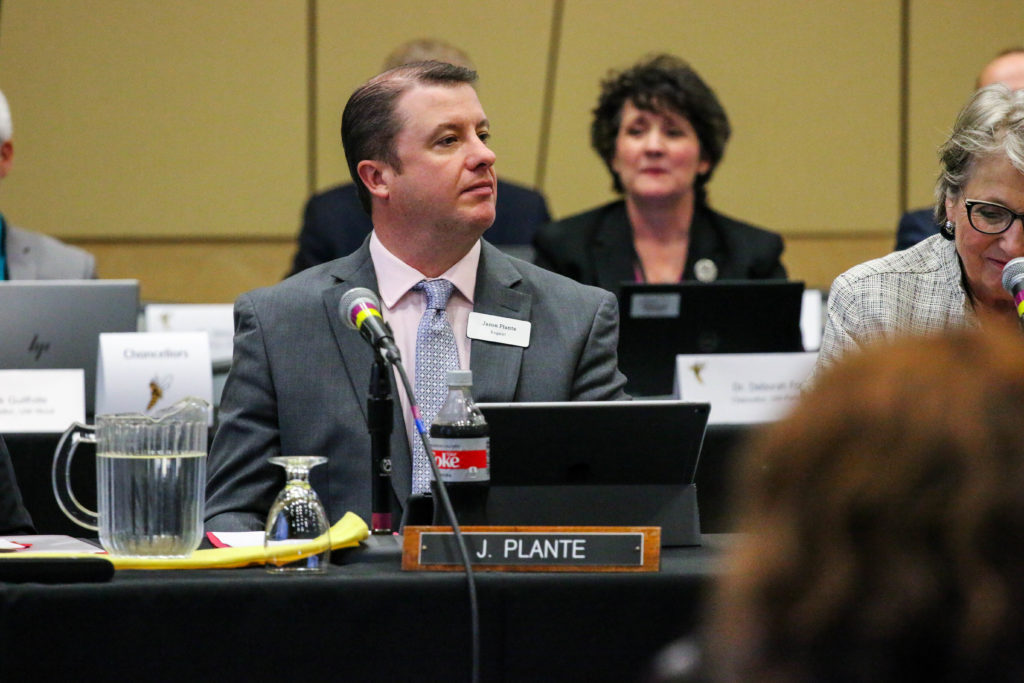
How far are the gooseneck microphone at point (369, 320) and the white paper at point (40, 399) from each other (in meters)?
1.30

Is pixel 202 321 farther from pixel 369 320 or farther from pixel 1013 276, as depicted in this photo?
pixel 1013 276

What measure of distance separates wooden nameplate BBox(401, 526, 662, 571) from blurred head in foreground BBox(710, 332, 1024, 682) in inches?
36.8

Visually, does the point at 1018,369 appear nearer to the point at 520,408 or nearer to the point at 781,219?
the point at 520,408

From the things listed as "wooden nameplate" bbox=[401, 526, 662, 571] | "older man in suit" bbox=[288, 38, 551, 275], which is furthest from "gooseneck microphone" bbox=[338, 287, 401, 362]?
"older man in suit" bbox=[288, 38, 551, 275]

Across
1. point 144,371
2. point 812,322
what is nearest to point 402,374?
point 144,371

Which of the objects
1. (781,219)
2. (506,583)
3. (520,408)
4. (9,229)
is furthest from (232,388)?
(781,219)

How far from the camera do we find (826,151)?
5.95m

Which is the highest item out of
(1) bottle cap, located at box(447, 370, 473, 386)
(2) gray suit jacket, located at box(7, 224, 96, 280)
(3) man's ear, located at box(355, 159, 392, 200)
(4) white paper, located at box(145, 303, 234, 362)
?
(3) man's ear, located at box(355, 159, 392, 200)

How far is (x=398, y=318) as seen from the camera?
247cm

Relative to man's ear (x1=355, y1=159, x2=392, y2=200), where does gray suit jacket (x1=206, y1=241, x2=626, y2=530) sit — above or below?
below

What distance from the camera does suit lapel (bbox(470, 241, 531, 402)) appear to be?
2395mm

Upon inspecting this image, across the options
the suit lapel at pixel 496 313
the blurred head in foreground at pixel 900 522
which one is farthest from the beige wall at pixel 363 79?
the blurred head in foreground at pixel 900 522

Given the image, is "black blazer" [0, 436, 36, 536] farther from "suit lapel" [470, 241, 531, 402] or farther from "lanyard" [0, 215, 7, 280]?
"lanyard" [0, 215, 7, 280]

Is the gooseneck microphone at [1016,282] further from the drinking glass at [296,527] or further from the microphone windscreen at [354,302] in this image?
the drinking glass at [296,527]
